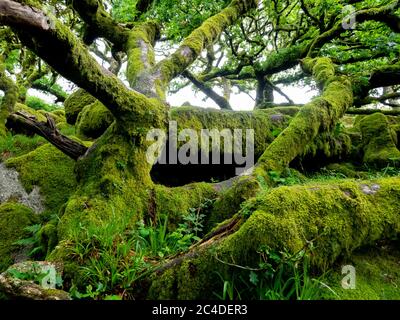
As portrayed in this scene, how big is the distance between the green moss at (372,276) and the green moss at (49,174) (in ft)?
14.7

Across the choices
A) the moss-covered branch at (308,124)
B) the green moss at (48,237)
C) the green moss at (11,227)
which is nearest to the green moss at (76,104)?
the green moss at (11,227)

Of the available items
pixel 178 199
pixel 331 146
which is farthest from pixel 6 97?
pixel 331 146

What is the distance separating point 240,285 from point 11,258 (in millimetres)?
3350

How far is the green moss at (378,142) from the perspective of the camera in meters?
7.43

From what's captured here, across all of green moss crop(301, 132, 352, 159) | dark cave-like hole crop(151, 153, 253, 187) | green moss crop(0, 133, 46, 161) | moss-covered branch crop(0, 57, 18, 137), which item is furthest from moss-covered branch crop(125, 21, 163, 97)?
moss-covered branch crop(0, 57, 18, 137)

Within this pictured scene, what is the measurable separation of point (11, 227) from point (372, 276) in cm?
478

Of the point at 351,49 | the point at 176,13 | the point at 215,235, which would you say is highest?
the point at 176,13

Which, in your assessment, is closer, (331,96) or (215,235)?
(215,235)

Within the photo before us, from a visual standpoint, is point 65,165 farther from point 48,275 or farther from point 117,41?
point 48,275

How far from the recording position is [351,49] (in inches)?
376

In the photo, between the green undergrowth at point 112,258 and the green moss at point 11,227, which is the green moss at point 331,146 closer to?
the green undergrowth at point 112,258

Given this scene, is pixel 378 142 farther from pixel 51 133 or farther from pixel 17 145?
pixel 17 145

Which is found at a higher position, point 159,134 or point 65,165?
point 159,134

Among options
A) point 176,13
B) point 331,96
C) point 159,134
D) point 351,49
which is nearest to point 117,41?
point 176,13
